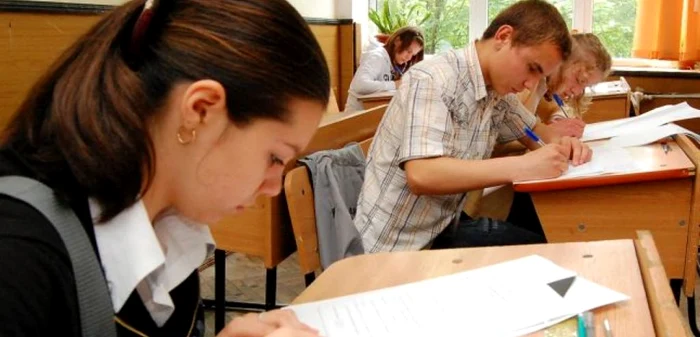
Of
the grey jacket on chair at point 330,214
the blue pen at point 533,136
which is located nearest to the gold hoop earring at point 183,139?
the grey jacket on chair at point 330,214

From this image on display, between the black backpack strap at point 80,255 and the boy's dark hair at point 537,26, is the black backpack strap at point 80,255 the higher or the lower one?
the lower one

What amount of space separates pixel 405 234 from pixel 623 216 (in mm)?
512

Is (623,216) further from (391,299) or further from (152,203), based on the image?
(152,203)

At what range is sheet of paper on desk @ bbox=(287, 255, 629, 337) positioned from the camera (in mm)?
949

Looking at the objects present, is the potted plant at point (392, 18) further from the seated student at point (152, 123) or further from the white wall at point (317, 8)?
the seated student at point (152, 123)

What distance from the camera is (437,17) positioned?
550cm

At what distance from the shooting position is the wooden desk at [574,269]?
0.98 m

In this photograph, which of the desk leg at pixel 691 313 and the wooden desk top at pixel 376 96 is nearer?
the desk leg at pixel 691 313

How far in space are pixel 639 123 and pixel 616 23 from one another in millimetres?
2761

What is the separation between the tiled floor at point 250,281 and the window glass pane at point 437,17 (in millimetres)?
2649

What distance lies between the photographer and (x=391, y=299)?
1.06 m

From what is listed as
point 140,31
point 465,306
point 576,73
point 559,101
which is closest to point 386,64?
point 559,101

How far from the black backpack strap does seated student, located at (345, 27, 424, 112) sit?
134 inches

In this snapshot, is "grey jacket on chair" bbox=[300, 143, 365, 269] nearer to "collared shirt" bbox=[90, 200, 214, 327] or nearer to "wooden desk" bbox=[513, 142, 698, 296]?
"wooden desk" bbox=[513, 142, 698, 296]
